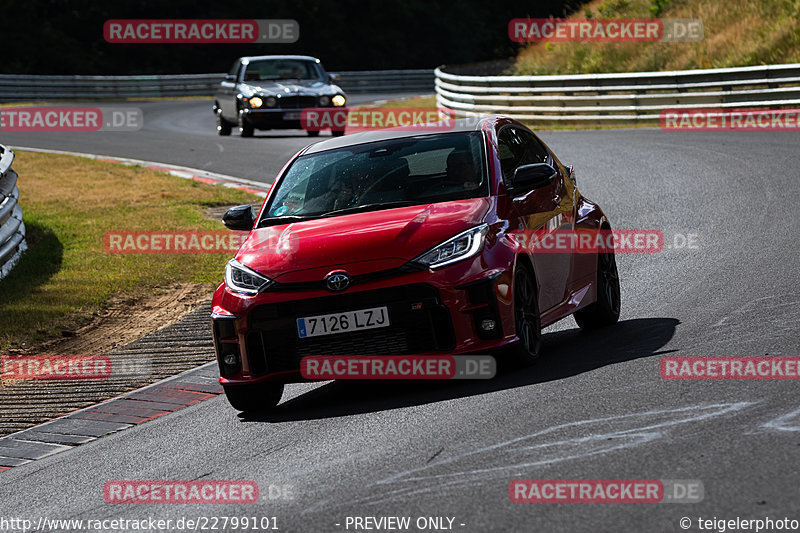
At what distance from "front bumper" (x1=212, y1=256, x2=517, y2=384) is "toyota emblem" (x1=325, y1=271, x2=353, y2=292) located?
4cm

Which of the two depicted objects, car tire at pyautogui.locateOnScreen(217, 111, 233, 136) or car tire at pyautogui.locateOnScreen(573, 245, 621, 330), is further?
car tire at pyautogui.locateOnScreen(217, 111, 233, 136)

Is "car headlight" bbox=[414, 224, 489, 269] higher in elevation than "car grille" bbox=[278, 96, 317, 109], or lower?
higher

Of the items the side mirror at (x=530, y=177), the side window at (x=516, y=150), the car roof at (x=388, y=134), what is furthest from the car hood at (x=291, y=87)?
the side mirror at (x=530, y=177)

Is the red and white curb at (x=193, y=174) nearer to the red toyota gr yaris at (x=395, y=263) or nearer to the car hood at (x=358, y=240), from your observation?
the red toyota gr yaris at (x=395, y=263)

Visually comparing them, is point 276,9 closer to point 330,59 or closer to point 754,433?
point 330,59

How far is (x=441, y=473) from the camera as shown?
221 inches

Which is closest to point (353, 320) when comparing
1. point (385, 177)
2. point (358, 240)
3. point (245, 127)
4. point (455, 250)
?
point (358, 240)

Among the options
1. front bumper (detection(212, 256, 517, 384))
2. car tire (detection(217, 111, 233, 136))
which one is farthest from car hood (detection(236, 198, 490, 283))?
car tire (detection(217, 111, 233, 136))

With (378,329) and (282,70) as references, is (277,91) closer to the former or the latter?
(282,70)

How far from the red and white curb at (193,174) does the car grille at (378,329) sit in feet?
35.0

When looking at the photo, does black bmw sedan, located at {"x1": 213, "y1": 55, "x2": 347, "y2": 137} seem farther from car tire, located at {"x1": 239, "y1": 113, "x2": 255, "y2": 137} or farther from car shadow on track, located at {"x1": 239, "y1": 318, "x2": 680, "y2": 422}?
car shadow on track, located at {"x1": 239, "y1": 318, "x2": 680, "y2": 422}

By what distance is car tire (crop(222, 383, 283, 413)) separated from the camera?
25.1 ft

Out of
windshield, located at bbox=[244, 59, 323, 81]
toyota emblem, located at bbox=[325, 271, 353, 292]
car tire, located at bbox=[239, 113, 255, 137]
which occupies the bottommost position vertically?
car tire, located at bbox=[239, 113, 255, 137]

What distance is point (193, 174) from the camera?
70.6 feet
